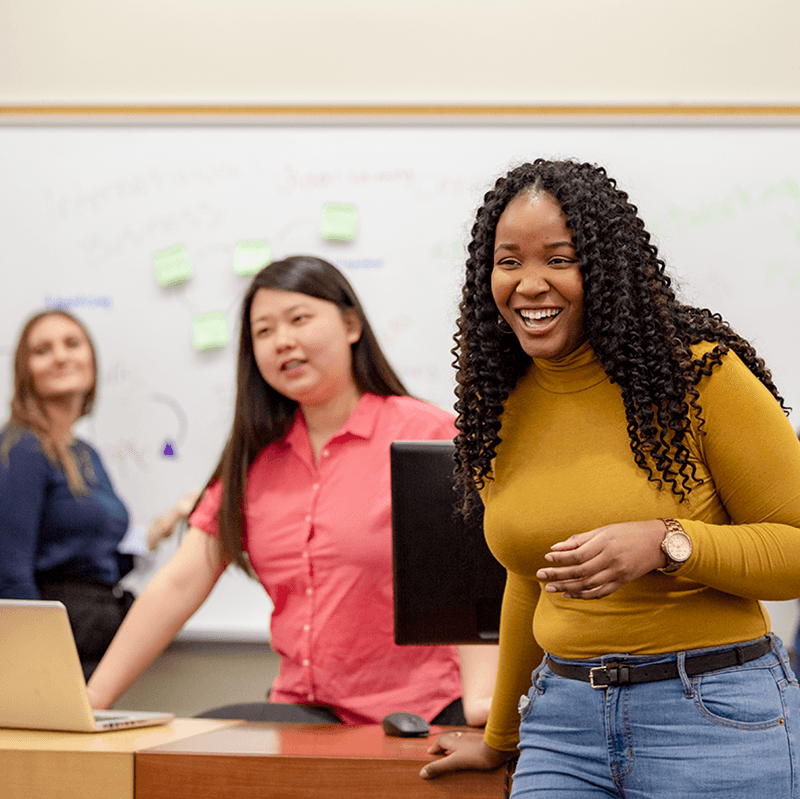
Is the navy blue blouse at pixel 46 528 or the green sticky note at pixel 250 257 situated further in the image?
the green sticky note at pixel 250 257

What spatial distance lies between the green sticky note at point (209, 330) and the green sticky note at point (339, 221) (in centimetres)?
37

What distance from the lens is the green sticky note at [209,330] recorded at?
2596mm

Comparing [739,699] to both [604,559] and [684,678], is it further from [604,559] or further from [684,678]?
[604,559]

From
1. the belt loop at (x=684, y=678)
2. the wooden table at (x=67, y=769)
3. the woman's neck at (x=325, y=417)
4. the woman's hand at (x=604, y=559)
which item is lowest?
the wooden table at (x=67, y=769)

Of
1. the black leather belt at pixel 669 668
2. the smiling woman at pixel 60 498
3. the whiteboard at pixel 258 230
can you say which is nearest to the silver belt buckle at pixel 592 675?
the black leather belt at pixel 669 668

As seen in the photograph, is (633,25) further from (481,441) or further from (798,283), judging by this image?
(481,441)

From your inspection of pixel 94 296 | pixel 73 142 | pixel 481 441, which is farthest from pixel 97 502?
pixel 481 441

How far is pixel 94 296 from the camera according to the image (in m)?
2.63

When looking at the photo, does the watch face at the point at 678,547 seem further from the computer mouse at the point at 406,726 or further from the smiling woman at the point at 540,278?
the computer mouse at the point at 406,726

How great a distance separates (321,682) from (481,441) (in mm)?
798

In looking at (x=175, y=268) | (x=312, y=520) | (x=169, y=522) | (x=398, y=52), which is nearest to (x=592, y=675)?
(x=312, y=520)

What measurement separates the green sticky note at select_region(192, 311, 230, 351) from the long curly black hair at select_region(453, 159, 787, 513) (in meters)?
1.56

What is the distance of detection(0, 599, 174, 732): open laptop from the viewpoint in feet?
4.32

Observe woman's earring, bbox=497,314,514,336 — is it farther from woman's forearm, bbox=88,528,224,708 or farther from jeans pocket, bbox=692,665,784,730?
woman's forearm, bbox=88,528,224,708
